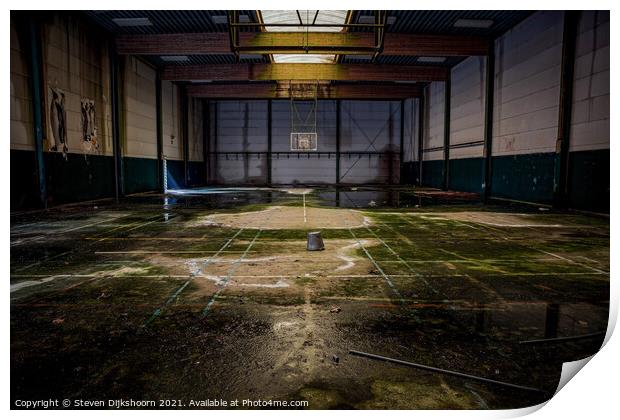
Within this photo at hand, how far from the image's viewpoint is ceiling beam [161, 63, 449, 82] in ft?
52.3

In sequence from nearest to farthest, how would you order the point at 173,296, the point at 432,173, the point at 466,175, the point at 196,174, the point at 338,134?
the point at 173,296
the point at 466,175
the point at 432,173
the point at 196,174
the point at 338,134

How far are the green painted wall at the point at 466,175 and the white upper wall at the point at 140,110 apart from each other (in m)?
13.2

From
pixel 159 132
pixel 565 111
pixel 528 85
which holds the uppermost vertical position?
pixel 528 85

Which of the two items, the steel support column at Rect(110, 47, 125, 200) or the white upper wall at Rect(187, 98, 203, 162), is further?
the white upper wall at Rect(187, 98, 203, 162)

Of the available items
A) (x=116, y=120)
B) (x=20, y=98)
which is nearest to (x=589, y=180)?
(x=20, y=98)

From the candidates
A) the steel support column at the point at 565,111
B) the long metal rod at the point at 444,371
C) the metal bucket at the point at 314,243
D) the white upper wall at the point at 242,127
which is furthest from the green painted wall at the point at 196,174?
the long metal rod at the point at 444,371

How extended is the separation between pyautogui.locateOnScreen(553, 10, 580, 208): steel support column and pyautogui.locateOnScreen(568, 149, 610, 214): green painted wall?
17 centimetres

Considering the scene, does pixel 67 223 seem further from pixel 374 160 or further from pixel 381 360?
pixel 374 160

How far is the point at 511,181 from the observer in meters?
12.9

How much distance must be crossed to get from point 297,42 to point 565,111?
24.2ft

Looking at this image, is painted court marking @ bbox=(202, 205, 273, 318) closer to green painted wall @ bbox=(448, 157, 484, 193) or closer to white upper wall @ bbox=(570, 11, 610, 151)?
white upper wall @ bbox=(570, 11, 610, 151)

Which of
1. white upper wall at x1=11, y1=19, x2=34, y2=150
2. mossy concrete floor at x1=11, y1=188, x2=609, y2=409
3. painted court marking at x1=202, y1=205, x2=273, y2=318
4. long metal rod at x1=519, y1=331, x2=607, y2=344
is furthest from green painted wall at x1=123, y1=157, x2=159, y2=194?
long metal rod at x1=519, y1=331, x2=607, y2=344

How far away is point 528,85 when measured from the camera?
1172 cm

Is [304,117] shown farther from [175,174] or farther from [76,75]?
[76,75]
